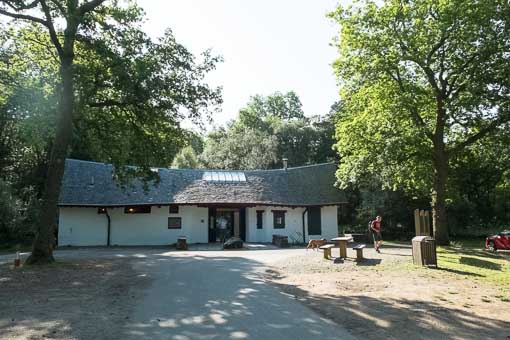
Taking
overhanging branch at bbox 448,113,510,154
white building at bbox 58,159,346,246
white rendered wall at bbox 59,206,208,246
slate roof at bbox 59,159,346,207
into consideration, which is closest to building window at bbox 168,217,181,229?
→ white building at bbox 58,159,346,246

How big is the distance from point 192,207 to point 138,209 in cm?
347

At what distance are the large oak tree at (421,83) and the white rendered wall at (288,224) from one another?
7285mm

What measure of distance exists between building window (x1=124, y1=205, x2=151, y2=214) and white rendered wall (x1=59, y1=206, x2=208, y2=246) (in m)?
0.21

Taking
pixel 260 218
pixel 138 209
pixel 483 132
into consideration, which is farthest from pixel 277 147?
pixel 483 132

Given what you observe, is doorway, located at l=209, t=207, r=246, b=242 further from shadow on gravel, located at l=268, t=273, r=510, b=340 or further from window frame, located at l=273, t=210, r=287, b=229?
shadow on gravel, located at l=268, t=273, r=510, b=340

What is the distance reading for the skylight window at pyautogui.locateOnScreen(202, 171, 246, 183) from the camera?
30469 millimetres

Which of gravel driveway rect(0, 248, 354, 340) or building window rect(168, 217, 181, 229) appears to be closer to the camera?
gravel driveway rect(0, 248, 354, 340)

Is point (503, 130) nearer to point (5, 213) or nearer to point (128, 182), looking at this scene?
point (128, 182)

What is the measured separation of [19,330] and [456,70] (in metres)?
20.4

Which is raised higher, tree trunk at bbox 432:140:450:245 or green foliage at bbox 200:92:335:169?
green foliage at bbox 200:92:335:169

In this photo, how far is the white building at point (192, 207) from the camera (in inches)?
1065

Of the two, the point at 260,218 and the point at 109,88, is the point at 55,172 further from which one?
the point at 260,218

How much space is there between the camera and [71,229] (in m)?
26.8

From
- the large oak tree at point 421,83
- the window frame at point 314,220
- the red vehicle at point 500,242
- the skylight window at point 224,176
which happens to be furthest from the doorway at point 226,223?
the red vehicle at point 500,242
